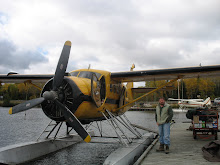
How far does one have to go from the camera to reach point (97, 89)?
288 inches

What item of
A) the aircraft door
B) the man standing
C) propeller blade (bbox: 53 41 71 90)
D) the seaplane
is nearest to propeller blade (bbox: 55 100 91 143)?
the seaplane

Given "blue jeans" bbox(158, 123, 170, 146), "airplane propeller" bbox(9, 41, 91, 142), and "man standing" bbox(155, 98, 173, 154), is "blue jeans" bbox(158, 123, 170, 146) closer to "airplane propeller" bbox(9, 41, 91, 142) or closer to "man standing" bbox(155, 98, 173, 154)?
"man standing" bbox(155, 98, 173, 154)

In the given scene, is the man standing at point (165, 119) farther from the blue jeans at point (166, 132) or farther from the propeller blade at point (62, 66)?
Result: the propeller blade at point (62, 66)

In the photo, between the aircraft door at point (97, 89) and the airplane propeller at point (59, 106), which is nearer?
the airplane propeller at point (59, 106)

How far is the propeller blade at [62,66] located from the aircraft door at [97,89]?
975 mm

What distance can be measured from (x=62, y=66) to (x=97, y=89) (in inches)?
57.3

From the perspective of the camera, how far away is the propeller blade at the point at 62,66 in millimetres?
6219

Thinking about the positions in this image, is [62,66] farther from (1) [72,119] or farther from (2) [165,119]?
(2) [165,119]

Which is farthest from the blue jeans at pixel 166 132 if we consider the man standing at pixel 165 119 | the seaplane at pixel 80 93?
the seaplane at pixel 80 93

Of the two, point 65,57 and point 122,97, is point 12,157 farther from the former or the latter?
point 122,97

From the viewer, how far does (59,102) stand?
6.22 meters

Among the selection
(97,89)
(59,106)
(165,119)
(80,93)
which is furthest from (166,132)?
(59,106)

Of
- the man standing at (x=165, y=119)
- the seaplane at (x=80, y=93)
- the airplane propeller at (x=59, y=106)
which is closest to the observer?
the airplane propeller at (x=59, y=106)

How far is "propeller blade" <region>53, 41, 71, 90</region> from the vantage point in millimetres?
6219
